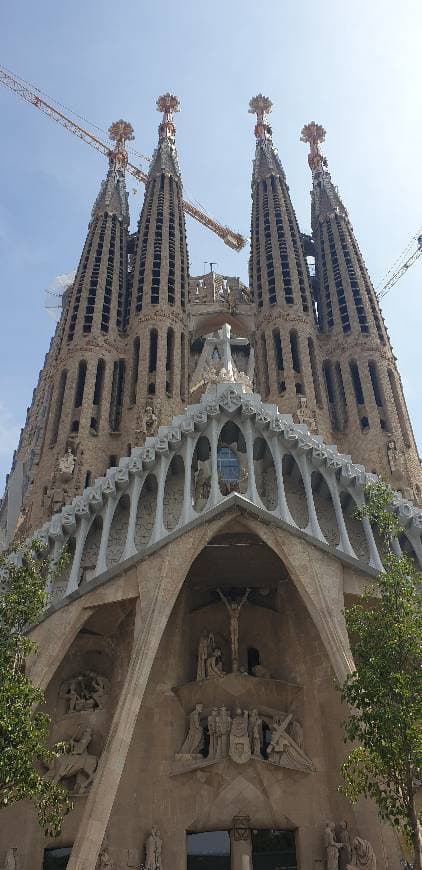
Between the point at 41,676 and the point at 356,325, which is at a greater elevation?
the point at 356,325

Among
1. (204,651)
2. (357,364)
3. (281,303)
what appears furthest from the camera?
(281,303)

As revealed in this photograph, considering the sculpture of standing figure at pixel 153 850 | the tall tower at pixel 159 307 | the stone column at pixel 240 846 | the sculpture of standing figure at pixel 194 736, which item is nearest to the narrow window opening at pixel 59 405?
the tall tower at pixel 159 307

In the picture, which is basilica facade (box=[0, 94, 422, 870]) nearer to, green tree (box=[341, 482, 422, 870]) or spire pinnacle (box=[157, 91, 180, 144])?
green tree (box=[341, 482, 422, 870])

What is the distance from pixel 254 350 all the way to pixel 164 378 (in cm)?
520

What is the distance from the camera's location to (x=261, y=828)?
52.6 feet

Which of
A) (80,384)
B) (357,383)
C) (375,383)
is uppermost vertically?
(357,383)

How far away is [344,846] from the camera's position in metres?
15.2

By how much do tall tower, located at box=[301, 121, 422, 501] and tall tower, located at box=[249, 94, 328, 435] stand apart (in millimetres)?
759

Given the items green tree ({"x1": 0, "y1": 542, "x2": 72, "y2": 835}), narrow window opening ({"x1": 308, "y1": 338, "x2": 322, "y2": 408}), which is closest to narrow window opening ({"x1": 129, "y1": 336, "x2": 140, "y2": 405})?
narrow window opening ({"x1": 308, "y1": 338, "x2": 322, "y2": 408})

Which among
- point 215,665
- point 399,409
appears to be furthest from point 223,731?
point 399,409

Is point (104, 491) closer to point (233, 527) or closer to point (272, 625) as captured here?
point (233, 527)

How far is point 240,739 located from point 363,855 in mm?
3424

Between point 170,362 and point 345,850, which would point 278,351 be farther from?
point 345,850

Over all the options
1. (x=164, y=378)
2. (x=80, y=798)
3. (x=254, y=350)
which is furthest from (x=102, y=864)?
(x=254, y=350)
